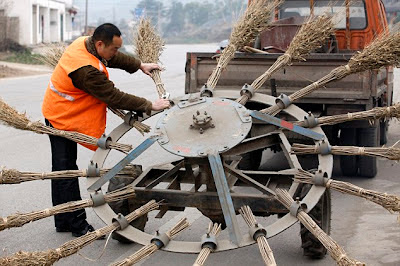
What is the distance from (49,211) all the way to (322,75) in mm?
4316

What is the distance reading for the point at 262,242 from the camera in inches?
181

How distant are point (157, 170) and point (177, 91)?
46.7 feet

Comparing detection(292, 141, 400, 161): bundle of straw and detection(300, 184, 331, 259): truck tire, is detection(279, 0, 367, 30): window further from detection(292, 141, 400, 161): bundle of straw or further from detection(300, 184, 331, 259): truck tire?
detection(292, 141, 400, 161): bundle of straw

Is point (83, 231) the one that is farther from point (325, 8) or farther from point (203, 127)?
point (325, 8)

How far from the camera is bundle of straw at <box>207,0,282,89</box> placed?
21.1 ft

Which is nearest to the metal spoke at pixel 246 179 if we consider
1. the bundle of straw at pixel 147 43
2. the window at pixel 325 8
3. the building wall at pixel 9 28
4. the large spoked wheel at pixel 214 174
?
the large spoked wheel at pixel 214 174

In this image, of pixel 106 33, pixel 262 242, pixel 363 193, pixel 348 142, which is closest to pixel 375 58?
pixel 363 193

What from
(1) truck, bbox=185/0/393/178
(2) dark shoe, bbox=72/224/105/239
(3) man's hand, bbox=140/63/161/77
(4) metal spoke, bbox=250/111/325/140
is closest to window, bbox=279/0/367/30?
(1) truck, bbox=185/0/393/178

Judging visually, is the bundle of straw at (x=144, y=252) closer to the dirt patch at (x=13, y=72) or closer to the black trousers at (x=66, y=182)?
the black trousers at (x=66, y=182)

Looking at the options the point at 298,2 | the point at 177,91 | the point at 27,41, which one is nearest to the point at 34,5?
the point at 27,41

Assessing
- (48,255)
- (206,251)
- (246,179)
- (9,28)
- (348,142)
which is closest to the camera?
(48,255)

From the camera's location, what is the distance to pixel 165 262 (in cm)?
575

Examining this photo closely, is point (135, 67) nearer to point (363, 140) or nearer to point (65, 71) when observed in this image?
point (65, 71)

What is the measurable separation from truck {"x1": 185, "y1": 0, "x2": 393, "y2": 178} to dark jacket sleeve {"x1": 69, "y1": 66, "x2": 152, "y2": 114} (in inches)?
67.1
